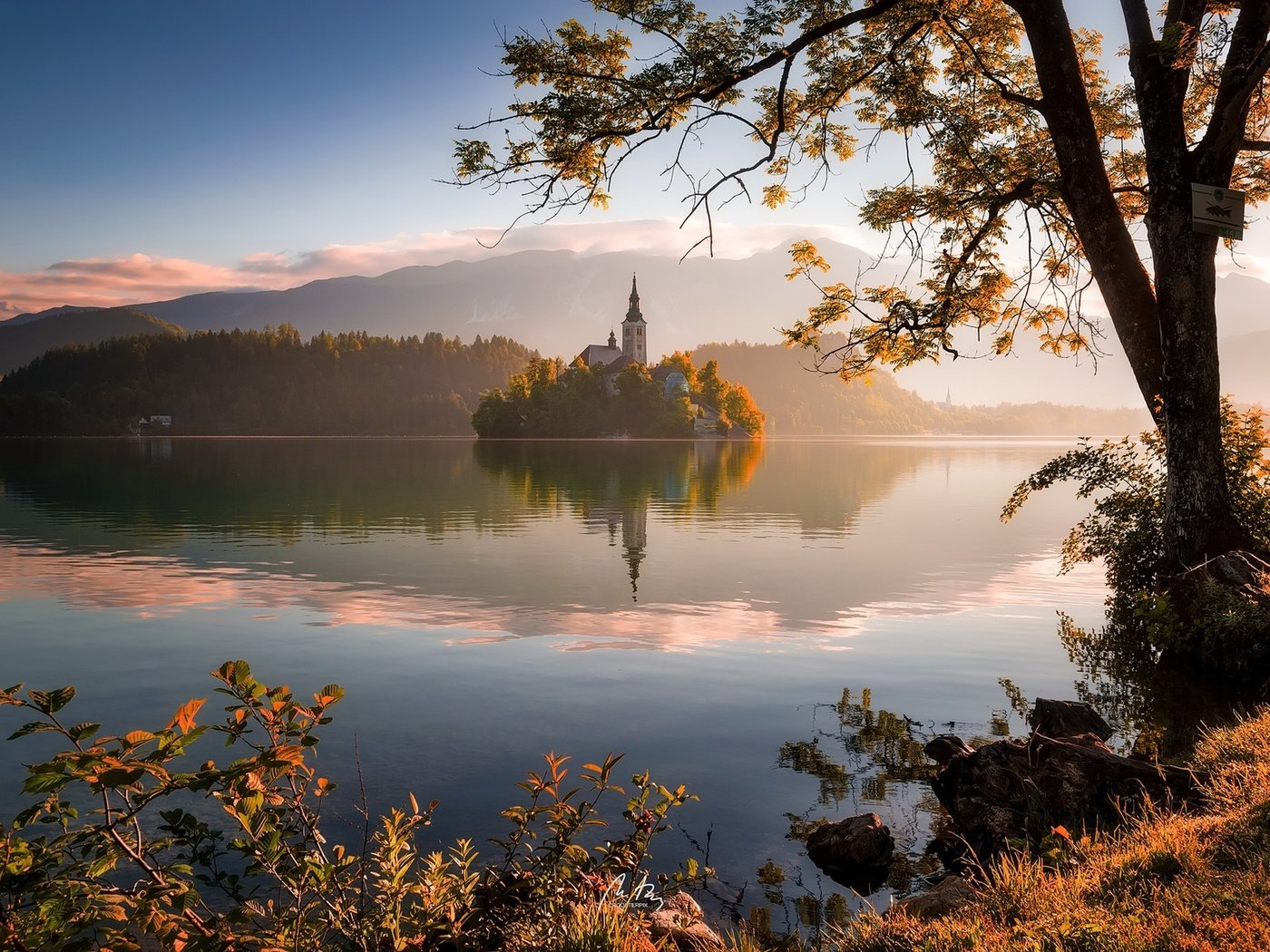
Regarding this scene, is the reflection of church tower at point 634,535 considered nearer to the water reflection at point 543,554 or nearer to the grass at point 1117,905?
the water reflection at point 543,554

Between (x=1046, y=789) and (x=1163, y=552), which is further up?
(x=1163, y=552)

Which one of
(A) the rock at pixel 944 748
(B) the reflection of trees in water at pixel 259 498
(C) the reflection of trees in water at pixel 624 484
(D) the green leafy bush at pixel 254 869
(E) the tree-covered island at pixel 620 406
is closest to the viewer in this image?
(D) the green leafy bush at pixel 254 869

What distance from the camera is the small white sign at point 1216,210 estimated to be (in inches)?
491

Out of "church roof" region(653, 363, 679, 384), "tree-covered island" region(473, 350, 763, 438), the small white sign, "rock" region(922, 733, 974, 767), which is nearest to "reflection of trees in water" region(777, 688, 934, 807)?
"rock" region(922, 733, 974, 767)

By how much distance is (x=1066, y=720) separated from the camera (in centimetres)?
964

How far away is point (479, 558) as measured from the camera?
25156mm

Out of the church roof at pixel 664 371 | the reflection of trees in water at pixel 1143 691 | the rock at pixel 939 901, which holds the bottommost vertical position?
the reflection of trees in water at pixel 1143 691

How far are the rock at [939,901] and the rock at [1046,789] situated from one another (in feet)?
4.14

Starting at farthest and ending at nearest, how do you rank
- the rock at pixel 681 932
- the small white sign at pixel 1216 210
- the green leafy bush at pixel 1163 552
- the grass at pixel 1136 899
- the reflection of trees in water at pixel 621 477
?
the reflection of trees in water at pixel 621 477 → the small white sign at pixel 1216 210 → the green leafy bush at pixel 1163 552 → the rock at pixel 681 932 → the grass at pixel 1136 899

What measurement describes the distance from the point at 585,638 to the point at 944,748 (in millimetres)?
7812

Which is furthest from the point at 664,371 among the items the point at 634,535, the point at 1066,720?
the point at 1066,720

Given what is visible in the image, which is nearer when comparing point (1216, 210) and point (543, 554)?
point (1216, 210)

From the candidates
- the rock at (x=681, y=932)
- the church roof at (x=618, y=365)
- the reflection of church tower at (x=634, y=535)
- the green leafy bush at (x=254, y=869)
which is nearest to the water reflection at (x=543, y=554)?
the reflection of church tower at (x=634, y=535)

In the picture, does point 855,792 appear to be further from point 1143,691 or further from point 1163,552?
point 1163,552
